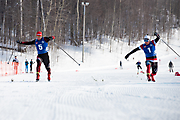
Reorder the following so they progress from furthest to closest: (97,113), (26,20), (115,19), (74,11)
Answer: (115,19) < (74,11) < (26,20) < (97,113)

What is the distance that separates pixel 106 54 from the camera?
33.7 meters

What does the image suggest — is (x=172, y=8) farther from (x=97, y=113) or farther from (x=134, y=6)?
(x=97, y=113)

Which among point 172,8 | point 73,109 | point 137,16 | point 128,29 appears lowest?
point 73,109

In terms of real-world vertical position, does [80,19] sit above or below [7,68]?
above

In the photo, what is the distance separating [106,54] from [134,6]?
1626cm

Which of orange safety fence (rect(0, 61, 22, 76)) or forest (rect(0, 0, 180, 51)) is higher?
forest (rect(0, 0, 180, 51))

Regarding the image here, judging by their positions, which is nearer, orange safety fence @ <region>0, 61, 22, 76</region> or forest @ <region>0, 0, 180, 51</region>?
orange safety fence @ <region>0, 61, 22, 76</region>

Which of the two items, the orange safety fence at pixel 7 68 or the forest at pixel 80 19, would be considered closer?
the orange safety fence at pixel 7 68

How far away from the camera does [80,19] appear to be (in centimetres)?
3628

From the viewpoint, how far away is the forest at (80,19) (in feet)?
88.4

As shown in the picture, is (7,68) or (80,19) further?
(80,19)

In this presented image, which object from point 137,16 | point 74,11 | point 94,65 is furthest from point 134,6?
point 94,65

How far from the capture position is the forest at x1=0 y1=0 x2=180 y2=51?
26.9 metres

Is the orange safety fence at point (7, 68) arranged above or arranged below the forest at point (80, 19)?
below
